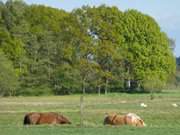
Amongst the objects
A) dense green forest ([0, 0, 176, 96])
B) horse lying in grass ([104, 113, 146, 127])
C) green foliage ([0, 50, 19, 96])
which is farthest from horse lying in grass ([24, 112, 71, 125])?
dense green forest ([0, 0, 176, 96])

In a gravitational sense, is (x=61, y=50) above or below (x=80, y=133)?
above

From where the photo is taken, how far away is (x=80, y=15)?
106062 mm

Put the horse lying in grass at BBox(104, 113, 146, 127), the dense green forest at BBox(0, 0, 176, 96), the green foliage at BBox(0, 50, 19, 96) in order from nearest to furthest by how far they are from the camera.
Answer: the horse lying in grass at BBox(104, 113, 146, 127), the green foliage at BBox(0, 50, 19, 96), the dense green forest at BBox(0, 0, 176, 96)

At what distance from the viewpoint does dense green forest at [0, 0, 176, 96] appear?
96312 millimetres

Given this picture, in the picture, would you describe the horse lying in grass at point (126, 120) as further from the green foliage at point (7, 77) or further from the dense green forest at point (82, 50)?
the dense green forest at point (82, 50)

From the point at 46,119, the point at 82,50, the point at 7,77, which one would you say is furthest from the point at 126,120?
the point at 82,50

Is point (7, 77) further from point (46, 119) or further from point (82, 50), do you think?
point (46, 119)

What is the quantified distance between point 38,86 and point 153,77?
1815 centimetres

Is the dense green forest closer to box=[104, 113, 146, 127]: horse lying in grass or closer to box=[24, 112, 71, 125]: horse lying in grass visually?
box=[24, 112, 71, 125]: horse lying in grass

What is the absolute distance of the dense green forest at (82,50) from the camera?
96.3 metres

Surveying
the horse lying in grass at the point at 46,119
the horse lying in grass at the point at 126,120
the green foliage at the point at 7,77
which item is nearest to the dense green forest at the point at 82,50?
the green foliage at the point at 7,77

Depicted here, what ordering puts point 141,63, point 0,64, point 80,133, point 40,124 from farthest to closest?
point 141,63
point 0,64
point 40,124
point 80,133

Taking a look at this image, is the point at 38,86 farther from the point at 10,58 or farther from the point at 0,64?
the point at 0,64

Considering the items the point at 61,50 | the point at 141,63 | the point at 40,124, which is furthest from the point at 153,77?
the point at 40,124
